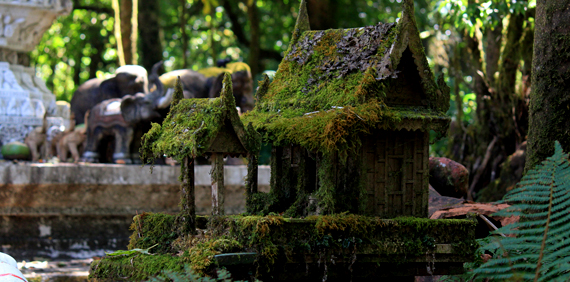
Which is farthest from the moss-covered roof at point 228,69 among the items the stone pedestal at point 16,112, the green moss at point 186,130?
the green moss at point 186,130

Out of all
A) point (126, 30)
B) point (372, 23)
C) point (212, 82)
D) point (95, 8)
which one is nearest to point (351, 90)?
point (212, 82)

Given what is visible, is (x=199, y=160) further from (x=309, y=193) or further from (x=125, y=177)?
(x=309, y=193)

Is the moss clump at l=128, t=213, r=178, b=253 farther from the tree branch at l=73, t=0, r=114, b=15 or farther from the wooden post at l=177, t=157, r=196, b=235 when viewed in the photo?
the tree branch at l=73, t=0, r=114, b=15

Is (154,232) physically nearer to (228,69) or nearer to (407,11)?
(407,11)

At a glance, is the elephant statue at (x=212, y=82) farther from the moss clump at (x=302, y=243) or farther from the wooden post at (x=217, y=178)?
the moss clump at (x=302, y=243)

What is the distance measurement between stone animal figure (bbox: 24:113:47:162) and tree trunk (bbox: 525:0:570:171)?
11.6 m

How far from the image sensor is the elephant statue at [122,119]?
1508cm

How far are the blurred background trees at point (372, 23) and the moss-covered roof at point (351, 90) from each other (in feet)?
4.98

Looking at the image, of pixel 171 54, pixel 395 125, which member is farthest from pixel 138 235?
pixel 171 54

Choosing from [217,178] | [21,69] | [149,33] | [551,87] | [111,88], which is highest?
[149,33]

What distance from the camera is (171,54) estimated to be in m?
33.2

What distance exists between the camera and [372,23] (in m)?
26.6

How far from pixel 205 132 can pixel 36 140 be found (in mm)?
9404

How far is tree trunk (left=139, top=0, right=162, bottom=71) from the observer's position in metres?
23.8
